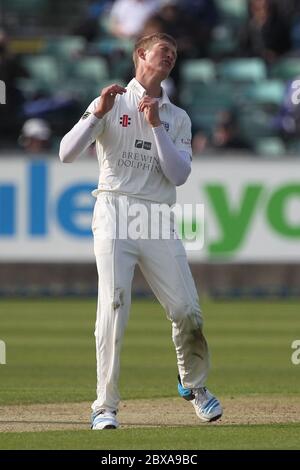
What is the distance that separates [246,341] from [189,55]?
920 centimetres

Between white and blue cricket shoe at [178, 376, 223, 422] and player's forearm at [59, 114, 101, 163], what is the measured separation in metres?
1.74

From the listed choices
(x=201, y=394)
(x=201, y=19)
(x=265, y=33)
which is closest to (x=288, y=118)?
(x=265, y=33)

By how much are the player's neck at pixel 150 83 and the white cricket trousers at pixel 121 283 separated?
68 centimetres

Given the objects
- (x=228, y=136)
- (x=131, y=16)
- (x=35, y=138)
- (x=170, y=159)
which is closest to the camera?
(x=170, y=159)

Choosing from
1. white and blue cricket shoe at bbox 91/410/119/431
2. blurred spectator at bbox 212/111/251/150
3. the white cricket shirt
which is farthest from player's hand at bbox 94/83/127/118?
blurred spectator at bbox 212/111/251/150

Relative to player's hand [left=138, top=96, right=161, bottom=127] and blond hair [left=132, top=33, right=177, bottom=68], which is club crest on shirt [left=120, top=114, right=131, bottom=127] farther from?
blond hair [left=132, top=33, right=177, bottom=68]

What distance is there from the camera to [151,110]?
7719mm

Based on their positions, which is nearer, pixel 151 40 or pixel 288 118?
pixel 151 40

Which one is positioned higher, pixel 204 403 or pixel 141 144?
pixel 141 144

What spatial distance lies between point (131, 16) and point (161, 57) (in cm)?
1478

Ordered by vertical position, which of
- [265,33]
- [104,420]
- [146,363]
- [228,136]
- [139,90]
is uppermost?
[265,33]

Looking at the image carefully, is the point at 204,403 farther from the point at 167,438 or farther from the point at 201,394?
the point at 167,438

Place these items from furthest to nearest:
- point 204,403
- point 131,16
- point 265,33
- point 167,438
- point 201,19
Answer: point 201,19
point 131,16
point 265,33
point 204,403
point 167,438
